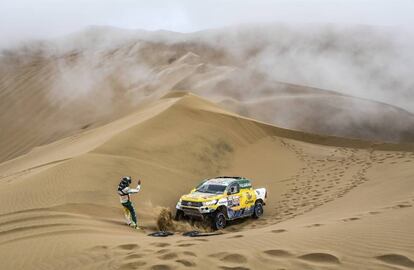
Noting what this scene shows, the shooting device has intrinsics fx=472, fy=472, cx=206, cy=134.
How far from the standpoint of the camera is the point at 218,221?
1277cm

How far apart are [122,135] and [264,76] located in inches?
895

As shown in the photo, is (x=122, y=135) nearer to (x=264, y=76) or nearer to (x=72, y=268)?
(x=72, y=268)

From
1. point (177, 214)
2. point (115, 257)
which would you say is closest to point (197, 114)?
point (177, 214)

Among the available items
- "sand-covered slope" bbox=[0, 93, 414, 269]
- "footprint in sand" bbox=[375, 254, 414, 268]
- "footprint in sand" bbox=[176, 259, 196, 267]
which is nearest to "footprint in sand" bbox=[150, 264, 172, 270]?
"sand-covered slope" bbox=[0, 93, 414, 269]

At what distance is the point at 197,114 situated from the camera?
Result: 922 inches

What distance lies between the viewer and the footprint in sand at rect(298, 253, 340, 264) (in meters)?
6.41

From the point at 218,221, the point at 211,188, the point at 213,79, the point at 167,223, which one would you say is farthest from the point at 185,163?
the point at 213,79

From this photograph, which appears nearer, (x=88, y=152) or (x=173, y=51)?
(x=88, y=152)

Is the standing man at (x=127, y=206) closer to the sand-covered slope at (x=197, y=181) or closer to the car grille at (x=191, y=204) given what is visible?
the sand-covered slope at (x=197, y=181)

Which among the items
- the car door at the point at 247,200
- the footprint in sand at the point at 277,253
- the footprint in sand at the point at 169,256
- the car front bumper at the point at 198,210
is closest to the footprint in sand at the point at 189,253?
the footprint in sand at the point at 169,256

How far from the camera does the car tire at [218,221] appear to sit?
41.7 feet

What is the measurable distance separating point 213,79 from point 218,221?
83.7 ft

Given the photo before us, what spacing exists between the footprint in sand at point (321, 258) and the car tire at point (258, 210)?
7600 millimetres

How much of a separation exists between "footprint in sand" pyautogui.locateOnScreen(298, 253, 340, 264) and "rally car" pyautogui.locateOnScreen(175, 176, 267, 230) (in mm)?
6186
